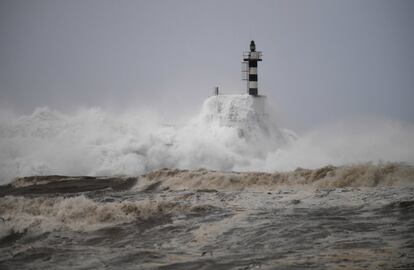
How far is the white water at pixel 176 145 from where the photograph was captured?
4000 cm

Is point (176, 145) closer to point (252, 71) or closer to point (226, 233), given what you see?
point (252, 71)

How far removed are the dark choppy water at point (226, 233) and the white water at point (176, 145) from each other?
21.5 meters

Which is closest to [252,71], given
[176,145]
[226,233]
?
[176,145]

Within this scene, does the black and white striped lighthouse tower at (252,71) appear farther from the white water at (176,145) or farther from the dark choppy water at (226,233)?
the dark choppy water at (226,233)

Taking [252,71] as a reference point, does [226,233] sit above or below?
below

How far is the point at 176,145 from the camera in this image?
Result: 4247 cm

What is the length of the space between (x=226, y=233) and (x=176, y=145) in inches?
1210

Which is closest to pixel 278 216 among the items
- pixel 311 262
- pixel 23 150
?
pixel 311 262

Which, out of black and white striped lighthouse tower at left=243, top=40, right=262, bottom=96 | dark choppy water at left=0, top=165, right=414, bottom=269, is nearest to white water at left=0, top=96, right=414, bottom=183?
black and white striped lighthouse tower at left=243, top=40, right=262, bottom=96

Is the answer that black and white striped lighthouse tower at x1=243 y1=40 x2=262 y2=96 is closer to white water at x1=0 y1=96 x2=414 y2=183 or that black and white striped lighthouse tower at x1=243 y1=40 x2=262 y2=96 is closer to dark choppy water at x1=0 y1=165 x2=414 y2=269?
white water at x1=0 y1=96 x2=414 y2=183

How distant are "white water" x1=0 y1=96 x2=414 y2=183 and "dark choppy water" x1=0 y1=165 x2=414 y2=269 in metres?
21.5

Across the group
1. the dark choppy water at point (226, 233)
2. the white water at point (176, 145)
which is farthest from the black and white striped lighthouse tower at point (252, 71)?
the dark choppy water at point (226, 233)

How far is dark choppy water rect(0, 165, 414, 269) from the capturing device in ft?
29.7

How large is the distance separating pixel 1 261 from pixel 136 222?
443 centimetres
